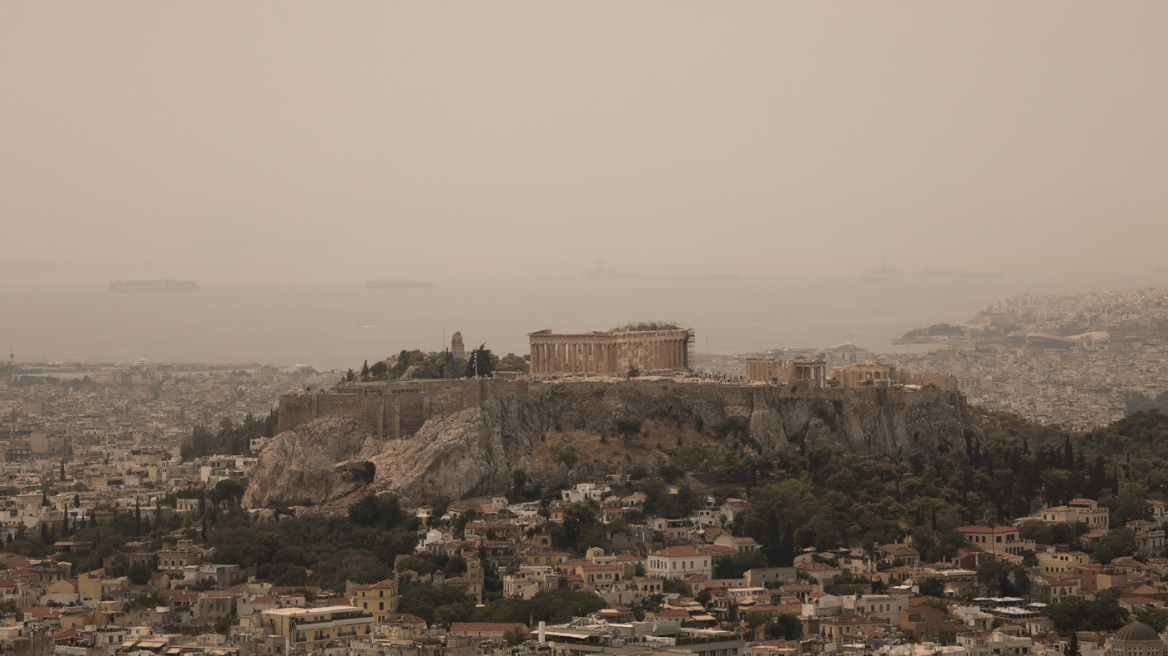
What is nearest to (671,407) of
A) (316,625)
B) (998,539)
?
(998,539)

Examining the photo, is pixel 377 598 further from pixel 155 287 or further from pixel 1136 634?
pixel 155 287

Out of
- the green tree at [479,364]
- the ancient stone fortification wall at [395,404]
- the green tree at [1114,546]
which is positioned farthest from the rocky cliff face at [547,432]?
the green tree at [1114,546]

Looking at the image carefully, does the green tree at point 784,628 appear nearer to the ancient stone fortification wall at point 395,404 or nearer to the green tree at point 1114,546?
the green tree at point 1114,546

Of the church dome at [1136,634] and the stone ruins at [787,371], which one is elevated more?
the stone ruins at [787,371]

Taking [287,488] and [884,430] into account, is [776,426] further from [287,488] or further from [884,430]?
[287,488]

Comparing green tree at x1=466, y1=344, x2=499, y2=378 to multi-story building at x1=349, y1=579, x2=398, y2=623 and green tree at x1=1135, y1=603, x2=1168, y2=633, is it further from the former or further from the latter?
green tree at x1=1135, y1=603, x2=1168, y2=633

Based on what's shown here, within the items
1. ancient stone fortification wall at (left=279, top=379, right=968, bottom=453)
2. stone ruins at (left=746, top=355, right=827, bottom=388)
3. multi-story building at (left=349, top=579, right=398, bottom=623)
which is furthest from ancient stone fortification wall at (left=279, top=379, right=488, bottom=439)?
multi-story building at (left=349, top=579, right=398, bottom=623)

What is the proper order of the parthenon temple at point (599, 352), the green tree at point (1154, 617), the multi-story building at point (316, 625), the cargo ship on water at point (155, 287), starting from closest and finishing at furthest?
the multi-story building at point (316, 625), the green tree at point (1154, 617), the parthenon temple at point (599, 352), the cargo ship on water at point (155, 287)

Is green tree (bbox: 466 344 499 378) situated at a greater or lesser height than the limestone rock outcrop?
greater
